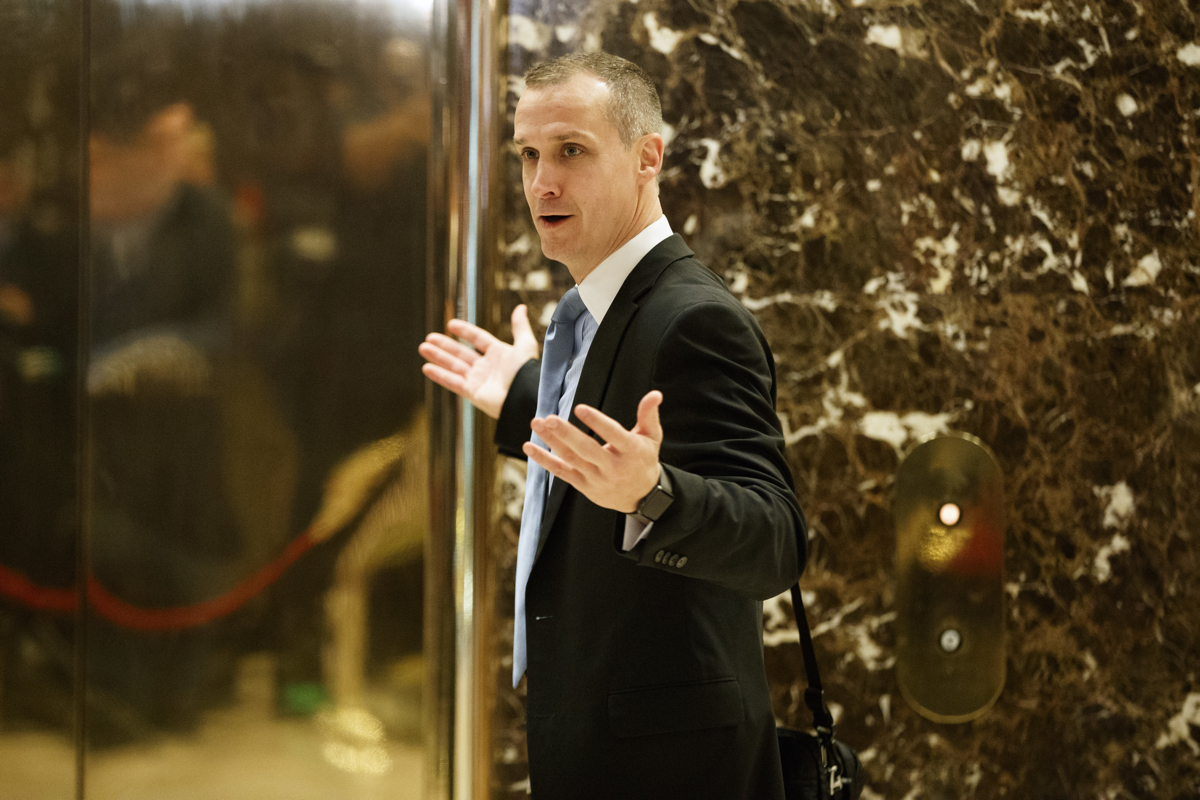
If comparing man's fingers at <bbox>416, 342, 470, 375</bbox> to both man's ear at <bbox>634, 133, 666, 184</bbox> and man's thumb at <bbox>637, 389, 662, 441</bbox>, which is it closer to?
man's ear at <bbox>634, 133, 666, 184</bbox>

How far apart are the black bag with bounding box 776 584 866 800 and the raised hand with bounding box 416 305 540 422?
66 cm

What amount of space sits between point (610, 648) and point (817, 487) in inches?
46.5

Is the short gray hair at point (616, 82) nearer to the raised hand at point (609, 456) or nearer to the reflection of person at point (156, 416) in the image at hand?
the raised hand at point (609, 456)

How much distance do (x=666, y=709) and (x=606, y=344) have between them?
536mm

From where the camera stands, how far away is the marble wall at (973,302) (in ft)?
7.64

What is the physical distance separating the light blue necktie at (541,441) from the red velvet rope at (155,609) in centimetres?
93

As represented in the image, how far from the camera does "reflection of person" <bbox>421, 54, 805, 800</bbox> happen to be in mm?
1147

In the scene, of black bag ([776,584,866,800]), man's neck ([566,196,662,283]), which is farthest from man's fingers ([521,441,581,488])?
black bag ([776,584,866,800])

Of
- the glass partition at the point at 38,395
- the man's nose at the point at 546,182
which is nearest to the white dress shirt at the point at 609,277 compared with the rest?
the man's nose at the point at 546,182

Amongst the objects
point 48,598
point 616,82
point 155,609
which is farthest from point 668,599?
point 48,598

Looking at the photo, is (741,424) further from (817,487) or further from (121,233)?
(121,233)

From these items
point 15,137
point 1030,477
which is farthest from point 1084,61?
point 15,137

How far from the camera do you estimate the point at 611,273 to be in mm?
1494

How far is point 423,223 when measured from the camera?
2297 millimetres
